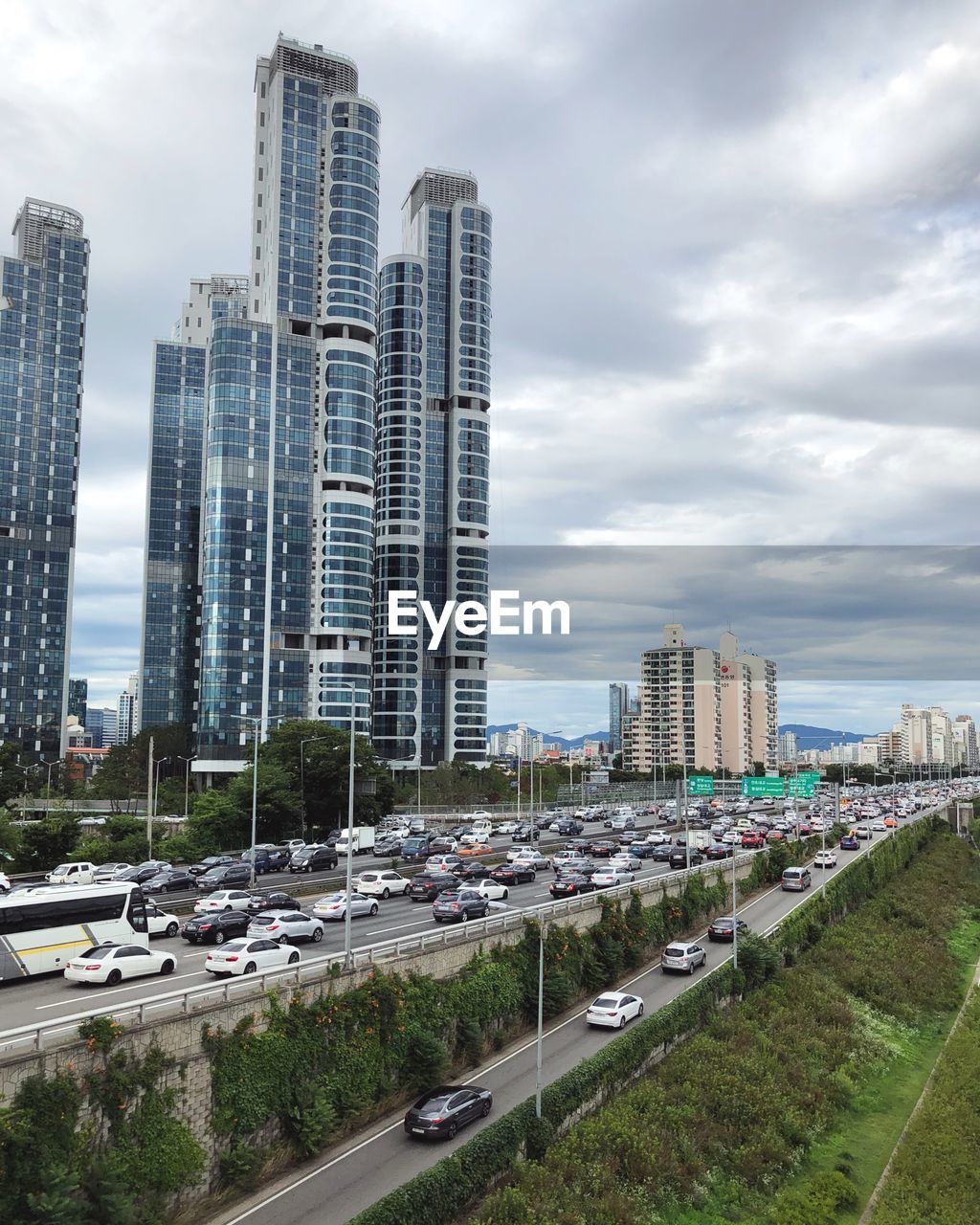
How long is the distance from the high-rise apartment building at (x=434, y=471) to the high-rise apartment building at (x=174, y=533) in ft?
104

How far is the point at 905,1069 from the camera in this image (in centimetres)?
4338

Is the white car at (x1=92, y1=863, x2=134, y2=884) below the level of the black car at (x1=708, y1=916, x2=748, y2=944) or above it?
above

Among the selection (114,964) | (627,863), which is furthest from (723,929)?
(114,964)

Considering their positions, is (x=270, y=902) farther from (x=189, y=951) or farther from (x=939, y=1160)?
(x=939, y=1160)

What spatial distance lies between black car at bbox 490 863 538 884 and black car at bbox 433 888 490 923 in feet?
43.8

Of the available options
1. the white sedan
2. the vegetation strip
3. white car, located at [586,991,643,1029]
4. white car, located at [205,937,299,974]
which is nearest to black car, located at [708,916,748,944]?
the white sedan

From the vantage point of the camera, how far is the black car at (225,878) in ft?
167

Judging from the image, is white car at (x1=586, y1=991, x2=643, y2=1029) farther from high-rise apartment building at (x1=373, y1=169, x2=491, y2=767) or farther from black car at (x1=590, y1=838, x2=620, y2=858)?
high-rise apartment building at (x1=373, y1=169, x2=491, y2=767)

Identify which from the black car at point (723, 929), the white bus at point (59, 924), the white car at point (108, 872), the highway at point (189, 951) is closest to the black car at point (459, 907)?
the highway at point (189, 951)

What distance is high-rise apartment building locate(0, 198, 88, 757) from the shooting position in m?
146

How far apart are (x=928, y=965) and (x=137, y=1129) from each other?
172 feet

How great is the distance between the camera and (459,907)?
43312 mm

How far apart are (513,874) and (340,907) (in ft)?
55.6

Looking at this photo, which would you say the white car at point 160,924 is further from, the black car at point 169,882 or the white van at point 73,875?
the white van at point 73,875
